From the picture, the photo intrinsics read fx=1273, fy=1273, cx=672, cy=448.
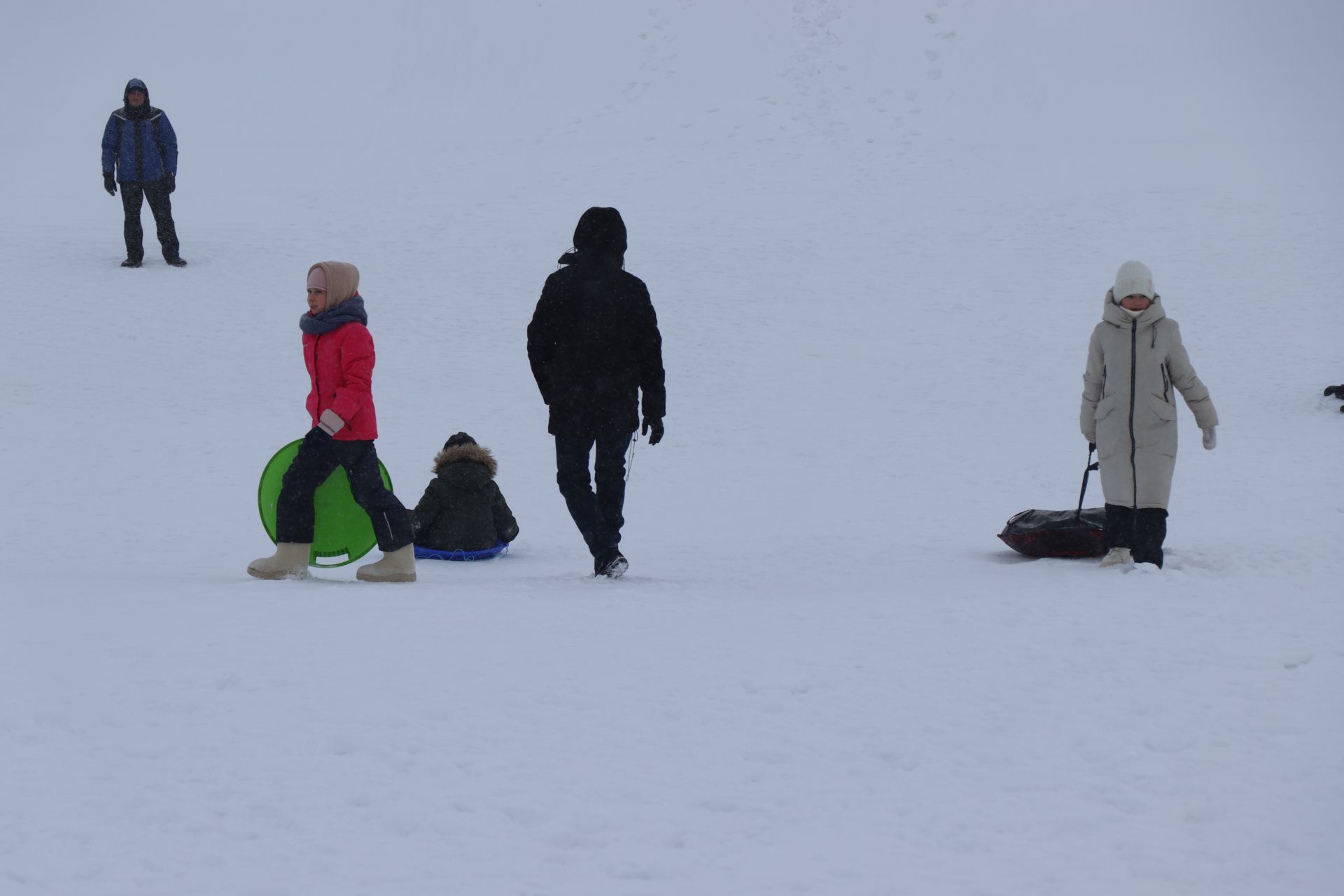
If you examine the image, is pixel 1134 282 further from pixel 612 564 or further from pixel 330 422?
pixel 330 422

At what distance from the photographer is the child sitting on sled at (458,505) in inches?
274

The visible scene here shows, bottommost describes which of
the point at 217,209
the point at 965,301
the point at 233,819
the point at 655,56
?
the point at 233,819

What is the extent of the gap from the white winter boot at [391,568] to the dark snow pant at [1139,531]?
10.9 ft

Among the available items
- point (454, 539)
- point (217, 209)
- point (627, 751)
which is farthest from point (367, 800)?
point (217, 209)

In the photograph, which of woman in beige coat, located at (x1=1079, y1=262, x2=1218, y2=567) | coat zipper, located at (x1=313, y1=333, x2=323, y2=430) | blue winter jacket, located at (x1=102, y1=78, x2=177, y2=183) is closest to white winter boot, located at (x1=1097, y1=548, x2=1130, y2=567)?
woman in beige coat, located at (x1=1079, y1=262, x2=1218, y2=567)

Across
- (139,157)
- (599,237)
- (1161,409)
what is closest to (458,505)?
(599,237)

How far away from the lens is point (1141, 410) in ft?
19.8

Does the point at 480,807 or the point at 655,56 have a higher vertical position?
the point at 655,56

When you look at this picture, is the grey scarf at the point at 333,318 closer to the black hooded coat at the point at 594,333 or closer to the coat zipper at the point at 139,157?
the black hooded coat at the point at 594,333

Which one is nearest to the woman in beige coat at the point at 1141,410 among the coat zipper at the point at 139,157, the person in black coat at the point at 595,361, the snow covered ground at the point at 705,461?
the snow covered ground at the point at 705,461

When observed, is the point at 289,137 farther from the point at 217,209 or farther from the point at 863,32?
the point at 863,32

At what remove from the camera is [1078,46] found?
2350 centimetres

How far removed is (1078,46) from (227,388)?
18.3 m

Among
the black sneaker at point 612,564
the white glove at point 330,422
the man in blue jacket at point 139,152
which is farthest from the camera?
the man in blue jacket at point 139,152
